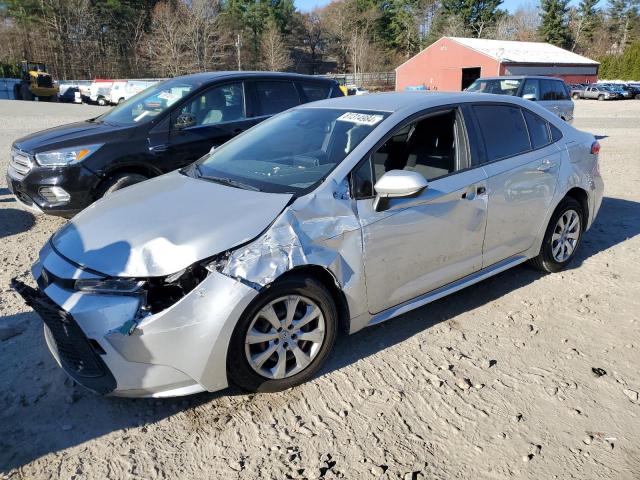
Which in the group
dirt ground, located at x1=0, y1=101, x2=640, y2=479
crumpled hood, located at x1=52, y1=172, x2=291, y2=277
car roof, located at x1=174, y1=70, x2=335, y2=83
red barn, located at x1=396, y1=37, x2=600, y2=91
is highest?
red barn, located at x1=396, y1=37, x2=600, y2=91

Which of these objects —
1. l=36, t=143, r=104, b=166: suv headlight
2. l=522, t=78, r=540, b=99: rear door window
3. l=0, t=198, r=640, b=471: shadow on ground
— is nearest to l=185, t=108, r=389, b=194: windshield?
l=0, t=198, r=640, b=471: shadow on ground

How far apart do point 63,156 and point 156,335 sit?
3.75 meters

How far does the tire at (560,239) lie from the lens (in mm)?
4594

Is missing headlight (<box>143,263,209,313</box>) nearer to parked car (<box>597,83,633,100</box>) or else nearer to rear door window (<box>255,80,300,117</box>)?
rear door window (<box>255,80,300,117</box>)

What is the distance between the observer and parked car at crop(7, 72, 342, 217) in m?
5.55

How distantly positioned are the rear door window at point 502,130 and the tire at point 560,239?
0.73 m

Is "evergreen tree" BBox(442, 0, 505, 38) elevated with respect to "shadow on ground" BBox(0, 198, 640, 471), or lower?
elevated

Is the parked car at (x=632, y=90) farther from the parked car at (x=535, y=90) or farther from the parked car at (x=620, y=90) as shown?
the parked car at (x=535, y=90)

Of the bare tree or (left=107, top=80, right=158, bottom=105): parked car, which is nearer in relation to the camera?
(left=107, top=80, right=158, bottom=105): parked car

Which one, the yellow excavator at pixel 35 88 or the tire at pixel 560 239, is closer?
the tire at pixel 560 239

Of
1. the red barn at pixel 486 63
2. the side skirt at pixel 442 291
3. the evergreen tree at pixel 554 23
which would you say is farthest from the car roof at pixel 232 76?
the evergreen tree at pixel 554 23

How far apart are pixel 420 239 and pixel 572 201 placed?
6.77ft

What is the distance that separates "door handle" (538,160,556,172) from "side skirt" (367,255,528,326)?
2.42ft

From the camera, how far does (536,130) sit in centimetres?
448
